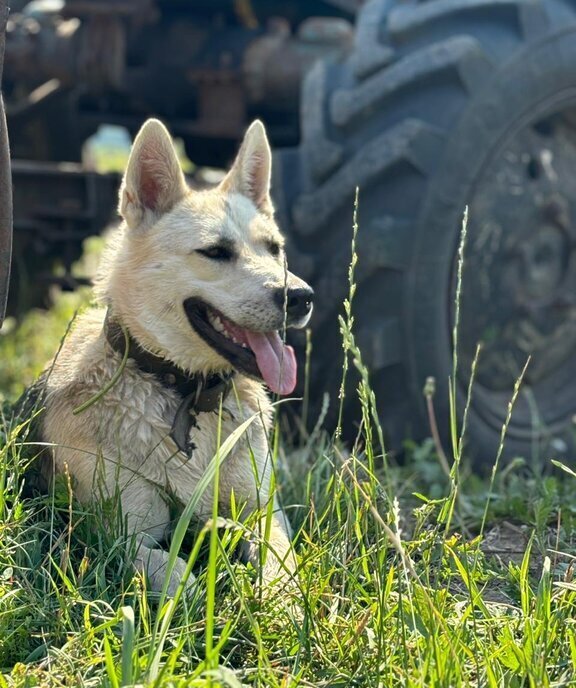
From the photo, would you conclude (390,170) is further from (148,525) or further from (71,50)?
(71,50)

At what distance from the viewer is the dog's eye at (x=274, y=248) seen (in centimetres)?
297

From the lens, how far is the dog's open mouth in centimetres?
260

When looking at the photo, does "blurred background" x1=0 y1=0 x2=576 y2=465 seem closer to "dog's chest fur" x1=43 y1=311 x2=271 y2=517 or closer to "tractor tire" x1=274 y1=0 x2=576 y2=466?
"tractor tire" x1=274 y1=0 x2=576 y2=466

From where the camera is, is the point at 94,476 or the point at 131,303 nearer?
the point at 94,476

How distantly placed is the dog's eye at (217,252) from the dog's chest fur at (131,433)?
339 millimetres

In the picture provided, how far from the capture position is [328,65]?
3.63 meters

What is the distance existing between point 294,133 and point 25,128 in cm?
132

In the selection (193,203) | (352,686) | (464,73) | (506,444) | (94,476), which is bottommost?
(506,444)

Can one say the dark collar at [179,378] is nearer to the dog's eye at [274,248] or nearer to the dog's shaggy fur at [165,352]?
the dog's shaggy fur at [165,352]

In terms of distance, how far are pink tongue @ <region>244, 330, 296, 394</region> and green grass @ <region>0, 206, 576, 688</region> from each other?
0.28 meters

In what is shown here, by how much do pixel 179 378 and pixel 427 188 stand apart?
1162 mm

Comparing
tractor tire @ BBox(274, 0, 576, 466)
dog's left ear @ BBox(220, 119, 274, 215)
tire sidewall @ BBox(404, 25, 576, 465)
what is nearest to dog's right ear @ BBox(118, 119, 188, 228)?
dog's left ear @ BBox(220, 119, 274, 215)

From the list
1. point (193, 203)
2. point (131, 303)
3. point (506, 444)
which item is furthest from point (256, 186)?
point (506, 444)

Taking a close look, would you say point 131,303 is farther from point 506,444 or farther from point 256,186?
point 506,444
